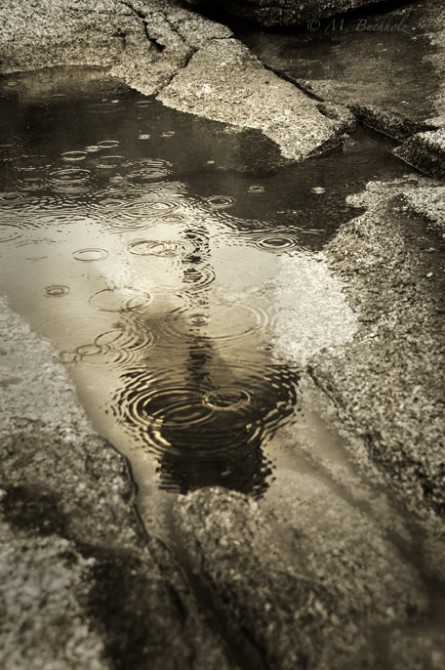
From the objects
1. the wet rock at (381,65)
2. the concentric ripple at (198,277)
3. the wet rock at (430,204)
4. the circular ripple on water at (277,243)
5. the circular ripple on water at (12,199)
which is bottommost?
the circular ripple on water at (12,199)

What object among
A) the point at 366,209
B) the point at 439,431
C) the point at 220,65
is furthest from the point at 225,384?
the point at 220,65

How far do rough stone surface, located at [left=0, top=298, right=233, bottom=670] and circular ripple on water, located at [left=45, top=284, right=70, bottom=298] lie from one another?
1.42 ft

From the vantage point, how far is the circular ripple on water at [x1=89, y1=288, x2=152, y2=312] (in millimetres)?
1655

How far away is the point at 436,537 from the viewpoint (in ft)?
3.46

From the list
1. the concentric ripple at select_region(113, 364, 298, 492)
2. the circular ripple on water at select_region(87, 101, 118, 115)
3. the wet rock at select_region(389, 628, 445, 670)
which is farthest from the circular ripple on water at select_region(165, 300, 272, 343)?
the circular ripple on water at select_region(87, 101, 118, 115)

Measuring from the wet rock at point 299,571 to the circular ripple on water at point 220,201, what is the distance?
49.1 inches

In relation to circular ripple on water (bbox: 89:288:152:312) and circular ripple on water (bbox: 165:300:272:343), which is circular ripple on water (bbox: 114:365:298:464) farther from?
circular ripple on water (bbox: 89:288:152:312)

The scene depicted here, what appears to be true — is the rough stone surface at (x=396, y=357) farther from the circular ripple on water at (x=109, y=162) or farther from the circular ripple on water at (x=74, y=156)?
the circular ripple on water at (x=74, y=156)

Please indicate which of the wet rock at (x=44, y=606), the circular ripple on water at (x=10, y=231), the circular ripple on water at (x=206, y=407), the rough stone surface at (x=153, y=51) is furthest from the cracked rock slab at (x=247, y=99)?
the wet rock at (x=44, y=606)

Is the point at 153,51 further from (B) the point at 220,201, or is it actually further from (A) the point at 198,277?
(A) the point at 198,277

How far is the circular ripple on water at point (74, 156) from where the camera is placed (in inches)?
101

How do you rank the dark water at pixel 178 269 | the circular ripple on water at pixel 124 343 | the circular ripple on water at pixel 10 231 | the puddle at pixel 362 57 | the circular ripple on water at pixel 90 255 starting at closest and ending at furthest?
1. the dark water at pixel 178 269
2. the circular ripple on water at pixel 124 343
3. the circular ripple on water at pixel 90 255
4. the circular ripple on water at pixel 10 231
5. the puddle at pixel 362 57

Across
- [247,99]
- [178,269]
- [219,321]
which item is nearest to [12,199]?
[178,269]

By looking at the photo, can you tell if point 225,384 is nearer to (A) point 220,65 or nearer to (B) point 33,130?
(B) point 33,130
